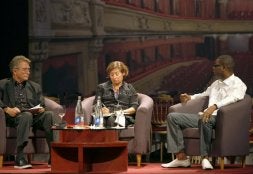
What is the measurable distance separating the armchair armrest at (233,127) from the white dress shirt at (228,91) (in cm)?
7

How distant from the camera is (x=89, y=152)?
20.8ft

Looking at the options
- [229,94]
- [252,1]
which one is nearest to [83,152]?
[229,94]

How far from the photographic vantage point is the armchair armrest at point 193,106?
22.9 ft

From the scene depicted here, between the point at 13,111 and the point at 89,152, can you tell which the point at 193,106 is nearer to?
the point at 89,152

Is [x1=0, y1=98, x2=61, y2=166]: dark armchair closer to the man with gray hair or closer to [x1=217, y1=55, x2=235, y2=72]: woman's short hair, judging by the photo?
the man with gray hair

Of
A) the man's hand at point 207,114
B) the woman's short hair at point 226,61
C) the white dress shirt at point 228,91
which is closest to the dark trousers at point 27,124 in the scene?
the man's hand at point 207,114

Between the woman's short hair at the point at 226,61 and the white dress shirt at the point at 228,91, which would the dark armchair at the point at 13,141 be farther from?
the woman's short hair at the point at 226,61

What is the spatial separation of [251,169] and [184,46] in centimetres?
251

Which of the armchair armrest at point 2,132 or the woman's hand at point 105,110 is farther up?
the woman's hand at point 105,110

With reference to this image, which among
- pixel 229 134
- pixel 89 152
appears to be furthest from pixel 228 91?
pixel 89 152

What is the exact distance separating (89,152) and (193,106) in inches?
52.8

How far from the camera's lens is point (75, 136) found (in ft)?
20.3

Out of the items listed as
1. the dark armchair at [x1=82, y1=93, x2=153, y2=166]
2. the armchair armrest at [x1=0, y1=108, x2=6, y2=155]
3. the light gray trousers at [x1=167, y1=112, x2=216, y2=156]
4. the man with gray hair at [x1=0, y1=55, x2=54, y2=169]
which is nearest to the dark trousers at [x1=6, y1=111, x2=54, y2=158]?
the man with gray hair at [x1=0, y1=55, x2=54, y2=169]

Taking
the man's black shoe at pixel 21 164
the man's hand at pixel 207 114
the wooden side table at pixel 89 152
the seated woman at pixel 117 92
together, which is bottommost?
the man's black shoe at pixel 21 164
